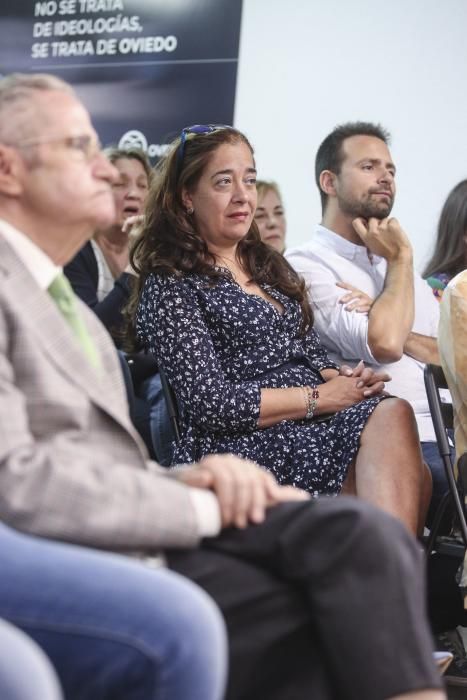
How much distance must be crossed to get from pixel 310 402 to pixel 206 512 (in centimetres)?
135

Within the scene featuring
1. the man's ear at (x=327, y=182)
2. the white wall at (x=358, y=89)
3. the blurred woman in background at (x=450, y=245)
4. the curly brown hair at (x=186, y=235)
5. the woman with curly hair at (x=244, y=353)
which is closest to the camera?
the woman with curly hair at (x=244, y=353)

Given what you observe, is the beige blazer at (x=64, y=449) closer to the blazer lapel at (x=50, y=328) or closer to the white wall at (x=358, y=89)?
the blazer lapel at (x=50, y=328)

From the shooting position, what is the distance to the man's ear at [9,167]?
1.54 meters

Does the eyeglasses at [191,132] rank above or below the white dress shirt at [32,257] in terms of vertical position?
above

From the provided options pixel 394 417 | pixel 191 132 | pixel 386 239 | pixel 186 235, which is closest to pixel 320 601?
pixel 394 417

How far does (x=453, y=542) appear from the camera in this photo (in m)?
2.99

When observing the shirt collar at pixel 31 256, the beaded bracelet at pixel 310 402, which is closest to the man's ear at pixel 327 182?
the beaded bracelet at pixel 310 402

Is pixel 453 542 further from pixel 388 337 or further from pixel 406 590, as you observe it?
pixel 406 590

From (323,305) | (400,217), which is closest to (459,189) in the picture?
(400,217)

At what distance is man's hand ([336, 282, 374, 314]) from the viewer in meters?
3.17

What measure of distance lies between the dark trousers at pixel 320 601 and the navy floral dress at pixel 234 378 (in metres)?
1.17

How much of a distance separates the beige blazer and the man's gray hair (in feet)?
0.59

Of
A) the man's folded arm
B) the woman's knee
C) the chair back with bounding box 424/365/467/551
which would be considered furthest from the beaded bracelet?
the man's folded arm

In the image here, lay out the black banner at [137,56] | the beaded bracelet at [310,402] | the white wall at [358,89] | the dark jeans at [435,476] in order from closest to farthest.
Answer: the beaded bracelet at [310,402] → the dark jeans at [435,476] → the white wall at [358,89] → the black banner at [137,56]
